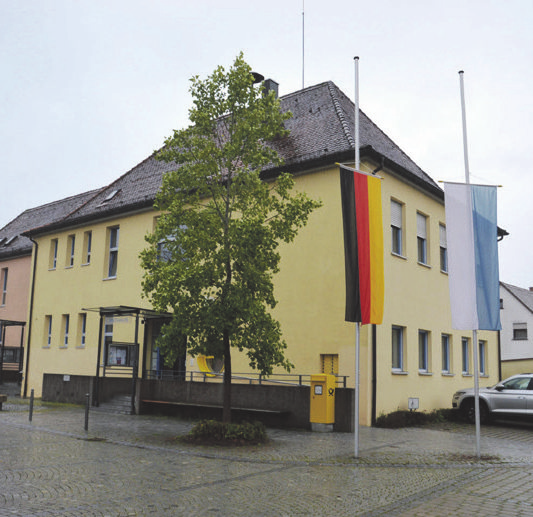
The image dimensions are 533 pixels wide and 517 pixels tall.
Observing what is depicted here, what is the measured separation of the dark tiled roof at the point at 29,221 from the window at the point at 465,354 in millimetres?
20636

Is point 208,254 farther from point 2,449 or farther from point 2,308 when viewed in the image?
point 2,308

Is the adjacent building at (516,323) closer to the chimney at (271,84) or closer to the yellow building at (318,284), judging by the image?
the yellow building at (318,284)

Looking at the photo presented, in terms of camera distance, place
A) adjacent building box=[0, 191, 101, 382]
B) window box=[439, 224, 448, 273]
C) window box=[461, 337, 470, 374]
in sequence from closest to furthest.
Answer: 1. window box=[439, 224, 448, 273]
2. window box=[461, 337, 470, 374]
3. adjacent building box=[0, 191, 101, 382]

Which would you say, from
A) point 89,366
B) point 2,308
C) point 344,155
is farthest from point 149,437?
point 2,308

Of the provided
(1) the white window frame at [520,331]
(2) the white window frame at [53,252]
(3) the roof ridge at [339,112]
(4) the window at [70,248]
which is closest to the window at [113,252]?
(4) the window at [70,248]

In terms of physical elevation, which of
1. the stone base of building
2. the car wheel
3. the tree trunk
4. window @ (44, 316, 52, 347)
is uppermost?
window @ (44, 316, 52, 347)

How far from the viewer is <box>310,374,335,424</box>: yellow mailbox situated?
15.7m

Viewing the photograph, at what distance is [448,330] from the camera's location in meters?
22.1

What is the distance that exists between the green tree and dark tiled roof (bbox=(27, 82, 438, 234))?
4.99m

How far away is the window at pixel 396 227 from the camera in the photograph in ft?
65.4

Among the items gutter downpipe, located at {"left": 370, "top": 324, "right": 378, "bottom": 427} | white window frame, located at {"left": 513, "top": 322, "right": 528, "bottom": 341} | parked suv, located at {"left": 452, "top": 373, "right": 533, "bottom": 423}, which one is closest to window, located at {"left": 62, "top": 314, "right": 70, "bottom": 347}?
gutter downpipe, located at {"left": 370, "top": 324, "right": 378, "bottom": 427}

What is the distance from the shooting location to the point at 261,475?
380 inches

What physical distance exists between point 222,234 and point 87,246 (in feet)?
49.4

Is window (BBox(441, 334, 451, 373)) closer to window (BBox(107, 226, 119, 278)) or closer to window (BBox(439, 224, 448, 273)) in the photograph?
window (BBox(439, 224, 448, 273))
